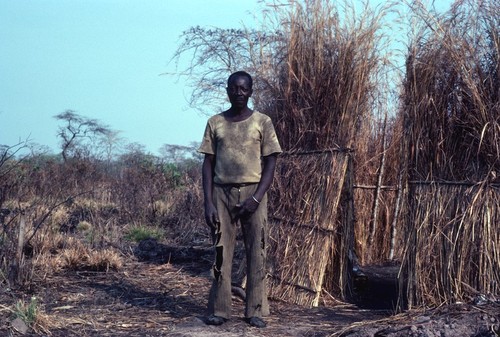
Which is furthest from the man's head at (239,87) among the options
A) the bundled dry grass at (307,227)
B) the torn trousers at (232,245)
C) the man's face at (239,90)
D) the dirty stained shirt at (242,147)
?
the bundled dry grass at (307,227)

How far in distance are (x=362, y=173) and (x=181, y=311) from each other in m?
4.14

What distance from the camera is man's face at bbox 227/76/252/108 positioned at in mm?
5344

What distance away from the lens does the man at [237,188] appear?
546cm

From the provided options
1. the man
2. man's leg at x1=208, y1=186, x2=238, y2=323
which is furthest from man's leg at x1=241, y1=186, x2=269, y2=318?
man's leg at x1=208, y1=186, x2=238, y2=323

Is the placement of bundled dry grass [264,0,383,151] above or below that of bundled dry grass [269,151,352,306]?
above

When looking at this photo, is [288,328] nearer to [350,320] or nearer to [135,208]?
[350,320]

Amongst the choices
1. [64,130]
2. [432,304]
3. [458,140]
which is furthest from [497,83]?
[64,130]

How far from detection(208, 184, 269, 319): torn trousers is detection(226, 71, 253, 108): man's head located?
644 mm

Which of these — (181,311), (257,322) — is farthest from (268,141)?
(181,311)

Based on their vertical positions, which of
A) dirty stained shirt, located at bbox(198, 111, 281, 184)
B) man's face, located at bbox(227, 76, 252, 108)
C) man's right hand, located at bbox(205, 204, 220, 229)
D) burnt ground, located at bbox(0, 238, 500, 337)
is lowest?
burnt ground, located at bbox(0, 238, 500, 337)

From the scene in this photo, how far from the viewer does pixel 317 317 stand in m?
6.04

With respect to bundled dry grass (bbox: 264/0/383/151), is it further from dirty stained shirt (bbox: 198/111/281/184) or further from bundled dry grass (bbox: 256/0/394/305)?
dirty stained shirt (bbox: 198/111/281/184)

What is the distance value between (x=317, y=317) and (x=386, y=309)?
0.88m

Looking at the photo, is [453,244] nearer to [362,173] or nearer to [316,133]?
[316,133]
